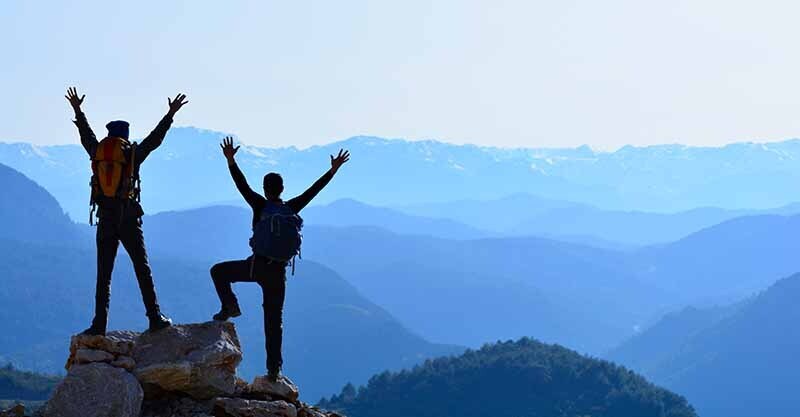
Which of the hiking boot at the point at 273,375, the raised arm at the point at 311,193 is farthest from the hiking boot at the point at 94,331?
the raised arm at the point at 311,193

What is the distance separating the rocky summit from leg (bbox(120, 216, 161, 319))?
1.55 ft

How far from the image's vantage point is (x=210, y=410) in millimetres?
16062

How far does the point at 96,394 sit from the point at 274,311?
2919mm

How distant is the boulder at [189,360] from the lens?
1584cm

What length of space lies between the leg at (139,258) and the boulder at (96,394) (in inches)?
52.6

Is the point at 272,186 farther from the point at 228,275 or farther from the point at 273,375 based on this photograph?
the point at 273,375

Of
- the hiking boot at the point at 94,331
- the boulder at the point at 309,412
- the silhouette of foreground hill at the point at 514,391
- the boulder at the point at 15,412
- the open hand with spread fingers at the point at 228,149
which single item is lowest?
the boulder at the point at 15,412

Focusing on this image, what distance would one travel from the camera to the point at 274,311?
16.6 m

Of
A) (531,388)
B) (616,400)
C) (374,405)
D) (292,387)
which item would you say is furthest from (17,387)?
(292,387)

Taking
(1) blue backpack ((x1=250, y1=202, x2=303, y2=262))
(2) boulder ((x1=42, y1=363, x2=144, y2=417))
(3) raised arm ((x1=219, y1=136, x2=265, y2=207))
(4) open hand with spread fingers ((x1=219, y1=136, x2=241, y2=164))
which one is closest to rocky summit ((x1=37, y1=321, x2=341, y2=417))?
(2) boulder ((x1=42, y1=363, x2=144, y2=417))

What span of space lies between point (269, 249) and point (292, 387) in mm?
2362

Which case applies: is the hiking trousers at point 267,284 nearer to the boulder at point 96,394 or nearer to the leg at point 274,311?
the leg at point 274,311

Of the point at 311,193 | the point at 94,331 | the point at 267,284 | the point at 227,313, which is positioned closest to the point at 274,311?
the point at 267,284

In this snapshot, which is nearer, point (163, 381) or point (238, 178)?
point (163, 381)
